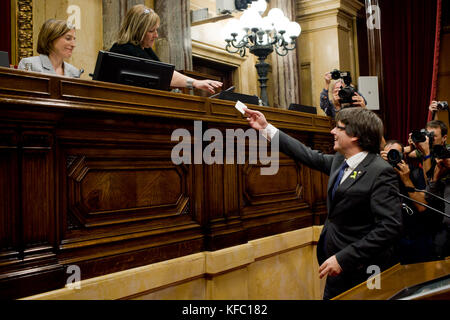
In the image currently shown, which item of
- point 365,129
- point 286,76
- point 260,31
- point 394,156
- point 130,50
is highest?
point 260,31

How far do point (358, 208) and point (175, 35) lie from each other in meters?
2.96

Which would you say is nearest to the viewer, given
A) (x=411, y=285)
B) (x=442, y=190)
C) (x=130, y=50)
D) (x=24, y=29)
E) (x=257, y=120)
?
(x=411, y=285)

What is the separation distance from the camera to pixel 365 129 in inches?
70.6

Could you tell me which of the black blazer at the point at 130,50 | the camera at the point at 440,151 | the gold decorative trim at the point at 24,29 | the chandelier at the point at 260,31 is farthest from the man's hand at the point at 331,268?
the chandelier at the point at 260,31

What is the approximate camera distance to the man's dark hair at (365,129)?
1795 mm

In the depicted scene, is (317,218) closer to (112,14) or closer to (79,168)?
(79,168)

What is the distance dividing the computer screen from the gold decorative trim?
76.2 inches

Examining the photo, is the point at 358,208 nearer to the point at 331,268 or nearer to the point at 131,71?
the point at 331,268

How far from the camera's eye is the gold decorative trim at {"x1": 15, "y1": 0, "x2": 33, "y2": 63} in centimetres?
331

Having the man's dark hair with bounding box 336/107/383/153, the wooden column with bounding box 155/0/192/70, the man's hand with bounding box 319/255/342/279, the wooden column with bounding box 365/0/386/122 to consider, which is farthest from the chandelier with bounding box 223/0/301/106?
the man's hand with bounding box 319/255/342/279

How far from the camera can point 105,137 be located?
1.61 metres

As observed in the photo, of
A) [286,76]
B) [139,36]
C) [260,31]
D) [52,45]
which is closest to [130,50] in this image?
[139,36]
